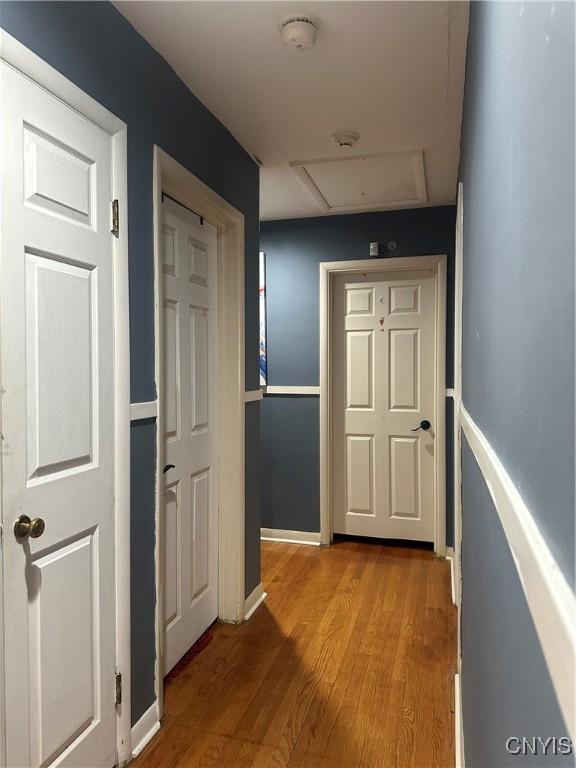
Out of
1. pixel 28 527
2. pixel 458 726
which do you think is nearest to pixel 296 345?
pixel 458 726

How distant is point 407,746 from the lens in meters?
1.84

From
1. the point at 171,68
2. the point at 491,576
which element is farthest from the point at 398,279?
the point at 491,576

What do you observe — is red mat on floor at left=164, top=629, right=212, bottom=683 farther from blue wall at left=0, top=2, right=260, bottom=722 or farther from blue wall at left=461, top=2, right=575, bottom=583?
blue wall at left=461, top=2, right=575, bottom=583

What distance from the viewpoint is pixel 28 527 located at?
52.3 inches

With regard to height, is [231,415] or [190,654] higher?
[231,415]

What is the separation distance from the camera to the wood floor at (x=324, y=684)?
1.81 meters

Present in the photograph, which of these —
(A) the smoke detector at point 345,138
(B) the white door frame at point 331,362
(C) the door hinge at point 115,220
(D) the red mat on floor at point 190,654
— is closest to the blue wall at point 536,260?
(C) the door hinge at point 115,220

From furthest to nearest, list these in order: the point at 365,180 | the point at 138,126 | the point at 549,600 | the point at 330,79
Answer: the point at 365,180
the point at 330,79
the point at 138,126
the point at 549,600

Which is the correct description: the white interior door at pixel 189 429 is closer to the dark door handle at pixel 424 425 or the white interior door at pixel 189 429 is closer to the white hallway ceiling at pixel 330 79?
the white hallway ceiling at pixel 330 79

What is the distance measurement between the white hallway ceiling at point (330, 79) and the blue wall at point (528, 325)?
1090 mm

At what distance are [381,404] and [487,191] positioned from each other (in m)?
3.08

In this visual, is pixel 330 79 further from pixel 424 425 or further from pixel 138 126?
pixel 424 425

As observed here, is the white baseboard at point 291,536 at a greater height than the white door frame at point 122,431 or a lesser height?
lesser

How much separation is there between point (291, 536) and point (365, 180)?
257 centimetres
